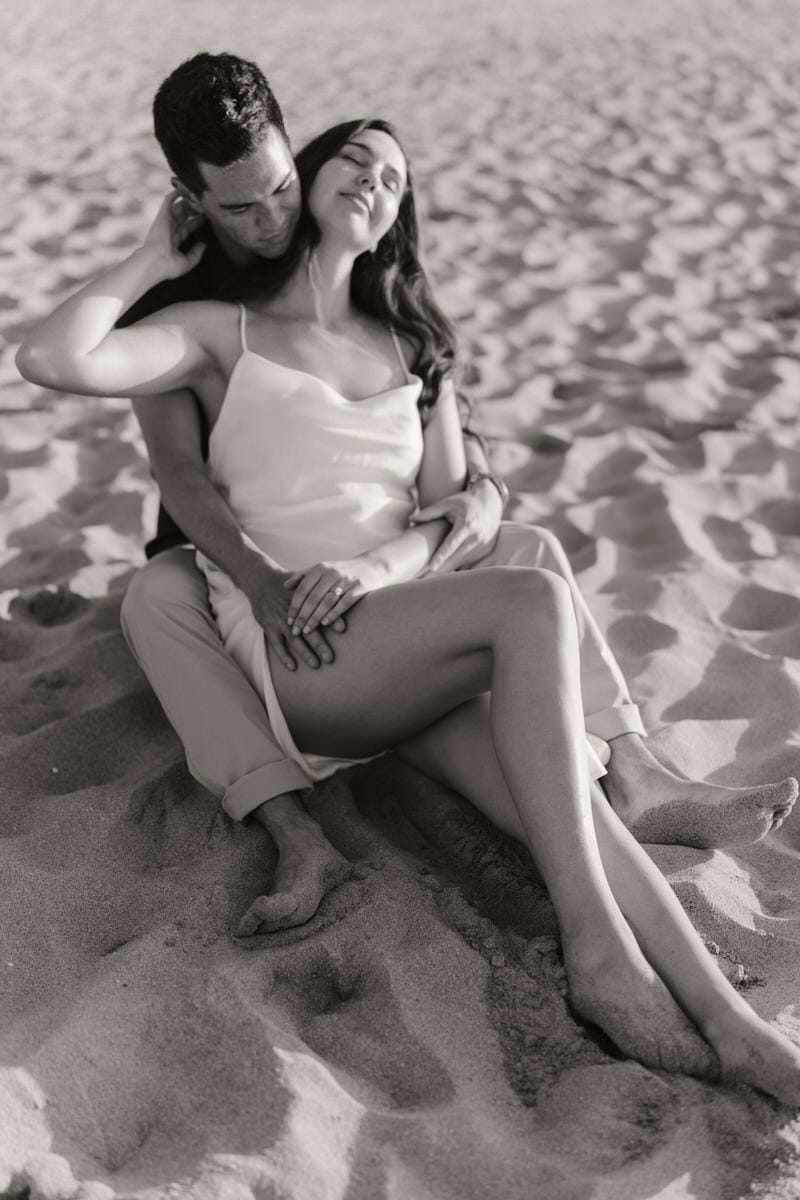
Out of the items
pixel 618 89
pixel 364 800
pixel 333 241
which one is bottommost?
pixel 618 89

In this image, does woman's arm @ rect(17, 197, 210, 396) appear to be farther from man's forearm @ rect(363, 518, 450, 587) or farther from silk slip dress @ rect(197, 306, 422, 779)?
man's forearm @ rect(363, 518, 450, 587)

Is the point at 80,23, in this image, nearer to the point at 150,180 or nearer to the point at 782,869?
the point at 150,180

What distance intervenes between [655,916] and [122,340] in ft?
4.99

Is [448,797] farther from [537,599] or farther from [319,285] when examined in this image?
[319,285]

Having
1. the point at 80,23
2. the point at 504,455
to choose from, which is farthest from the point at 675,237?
the point at 80,23

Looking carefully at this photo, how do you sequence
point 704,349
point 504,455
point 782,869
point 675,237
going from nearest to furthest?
point 782,869 → point 504,455 → point 704,349 → point 675,237

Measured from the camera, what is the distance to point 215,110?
102 inches

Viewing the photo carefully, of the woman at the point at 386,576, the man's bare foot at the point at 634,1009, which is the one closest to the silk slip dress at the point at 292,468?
the woman at the point at 386,576

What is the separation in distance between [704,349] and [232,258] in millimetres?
2621

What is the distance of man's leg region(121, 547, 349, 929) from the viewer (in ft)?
7.89

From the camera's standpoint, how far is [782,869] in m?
2.59

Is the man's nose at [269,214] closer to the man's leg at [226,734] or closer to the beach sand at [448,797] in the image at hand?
the man's leg at [226,734]

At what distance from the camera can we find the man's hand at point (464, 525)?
2.85 metres

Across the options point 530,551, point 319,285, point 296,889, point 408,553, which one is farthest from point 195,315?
point 296,889
